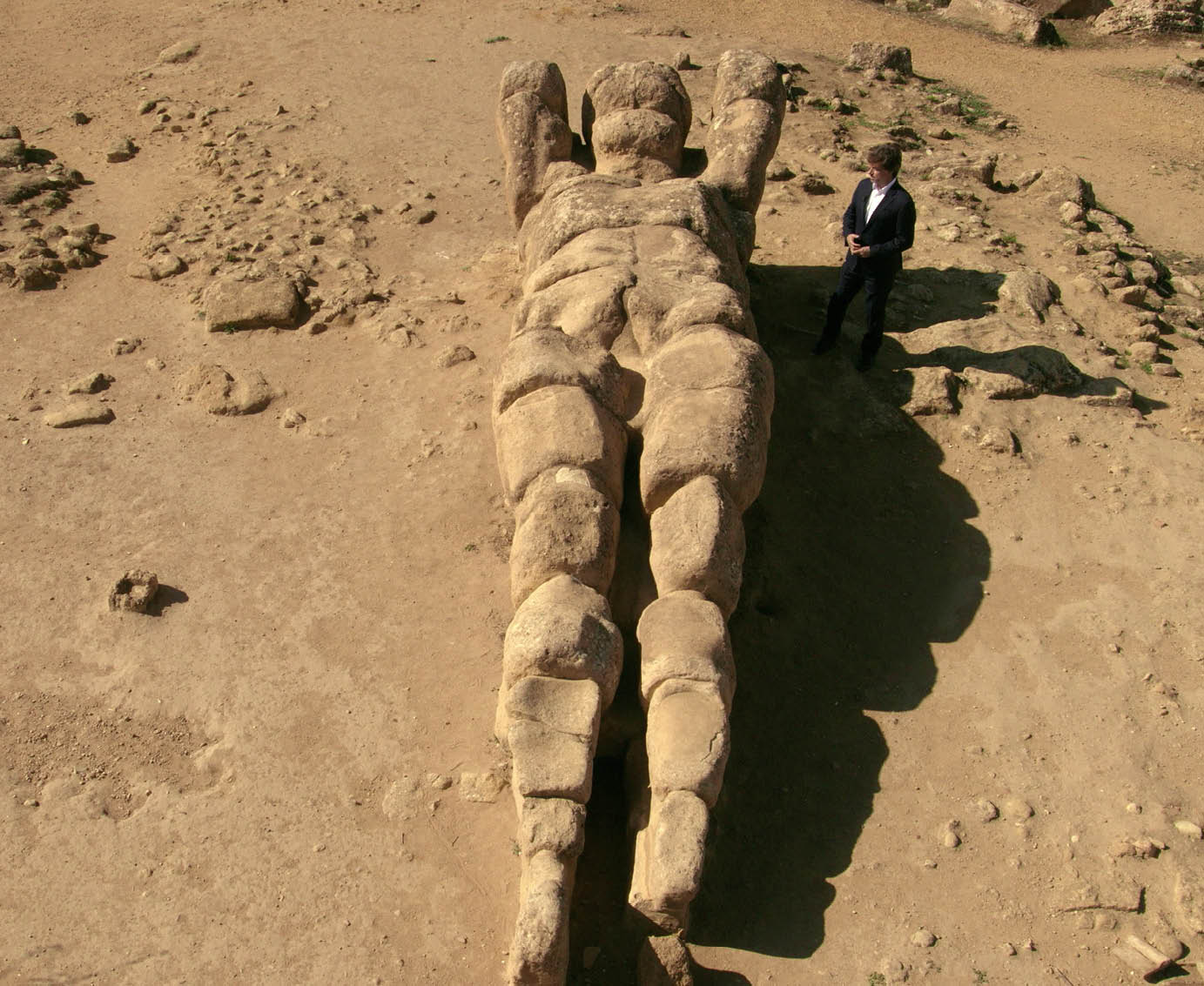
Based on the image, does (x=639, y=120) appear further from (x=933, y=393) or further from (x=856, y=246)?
(x=933, y=393)

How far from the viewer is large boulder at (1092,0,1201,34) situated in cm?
1545

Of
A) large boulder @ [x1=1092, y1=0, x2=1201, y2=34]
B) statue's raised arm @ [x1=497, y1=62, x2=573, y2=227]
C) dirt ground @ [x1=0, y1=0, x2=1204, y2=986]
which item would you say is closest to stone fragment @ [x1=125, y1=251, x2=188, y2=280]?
dirt ground @ [x1=0, y1=0, x2=1204, y2=986]

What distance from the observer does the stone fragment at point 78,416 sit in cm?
732

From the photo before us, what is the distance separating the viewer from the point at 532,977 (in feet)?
12.6

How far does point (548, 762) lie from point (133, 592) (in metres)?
2.95

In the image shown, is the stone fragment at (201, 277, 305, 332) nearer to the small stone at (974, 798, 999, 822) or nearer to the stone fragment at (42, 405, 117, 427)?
the stone fragment at (42, 405, 117, 427)

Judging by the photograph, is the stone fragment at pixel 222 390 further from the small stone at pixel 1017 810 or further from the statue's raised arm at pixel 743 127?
the small stone at pixel 1017 810

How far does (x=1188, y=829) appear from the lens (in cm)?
490

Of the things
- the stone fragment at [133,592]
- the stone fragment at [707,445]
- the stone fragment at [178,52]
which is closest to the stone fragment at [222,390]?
the stone fragment at [133,592]

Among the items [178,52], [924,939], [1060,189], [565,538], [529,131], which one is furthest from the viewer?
[178,52]

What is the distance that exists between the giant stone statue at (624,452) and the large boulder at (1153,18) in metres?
10.4

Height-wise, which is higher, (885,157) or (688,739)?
(885,157)

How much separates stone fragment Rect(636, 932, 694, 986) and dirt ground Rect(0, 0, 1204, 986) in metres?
0.18

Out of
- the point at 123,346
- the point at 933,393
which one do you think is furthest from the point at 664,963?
the point at 123,346
